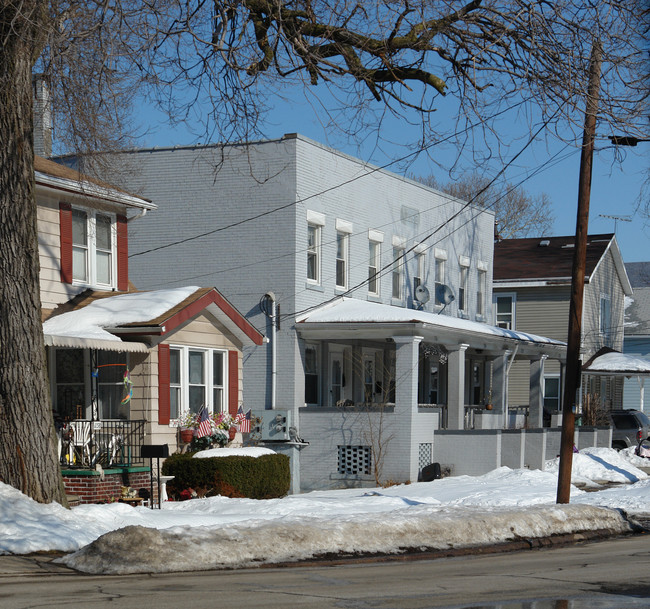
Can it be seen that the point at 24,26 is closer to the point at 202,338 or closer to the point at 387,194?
the point at 202,338

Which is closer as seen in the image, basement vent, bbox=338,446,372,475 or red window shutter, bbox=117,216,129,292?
red window shutter, bbox=117,216,129,292

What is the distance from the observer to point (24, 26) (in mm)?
12031

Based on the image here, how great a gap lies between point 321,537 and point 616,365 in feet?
97.1

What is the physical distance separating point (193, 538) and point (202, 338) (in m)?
9.91

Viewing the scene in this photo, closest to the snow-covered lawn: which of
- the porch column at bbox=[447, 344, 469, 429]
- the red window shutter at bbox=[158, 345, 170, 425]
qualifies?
the red window shutter at bbox=[158, 345, 170, 425]

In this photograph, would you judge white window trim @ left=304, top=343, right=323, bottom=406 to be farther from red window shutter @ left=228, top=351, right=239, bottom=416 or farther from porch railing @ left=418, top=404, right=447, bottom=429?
red window shutter @ left=228, top=351, right=239, bottom=416

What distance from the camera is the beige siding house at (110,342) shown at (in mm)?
18328

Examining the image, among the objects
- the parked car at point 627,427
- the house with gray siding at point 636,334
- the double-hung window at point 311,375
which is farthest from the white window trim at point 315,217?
the house with gray siding at point 636,334

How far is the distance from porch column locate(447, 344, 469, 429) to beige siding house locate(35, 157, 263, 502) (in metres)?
7.00

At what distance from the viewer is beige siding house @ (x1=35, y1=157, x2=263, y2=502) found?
18.3 meters

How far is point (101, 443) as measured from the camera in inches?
734

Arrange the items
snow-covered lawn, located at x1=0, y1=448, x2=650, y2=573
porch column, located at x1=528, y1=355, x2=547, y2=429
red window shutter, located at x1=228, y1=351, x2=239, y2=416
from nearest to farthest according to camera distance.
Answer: snow-covered lawn, located at x1=0, y1=448, x2=650, y2=573, red window shutter, located at x1=228, y1=351, x2=239, y2=416, porch column, located at x1=528, y1=355, x2=547, y2=429

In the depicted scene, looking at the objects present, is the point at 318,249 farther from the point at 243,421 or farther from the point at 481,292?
the point at 481,292

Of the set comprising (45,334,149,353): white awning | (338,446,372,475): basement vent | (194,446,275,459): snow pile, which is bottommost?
(338,446,372,475): basement vent
